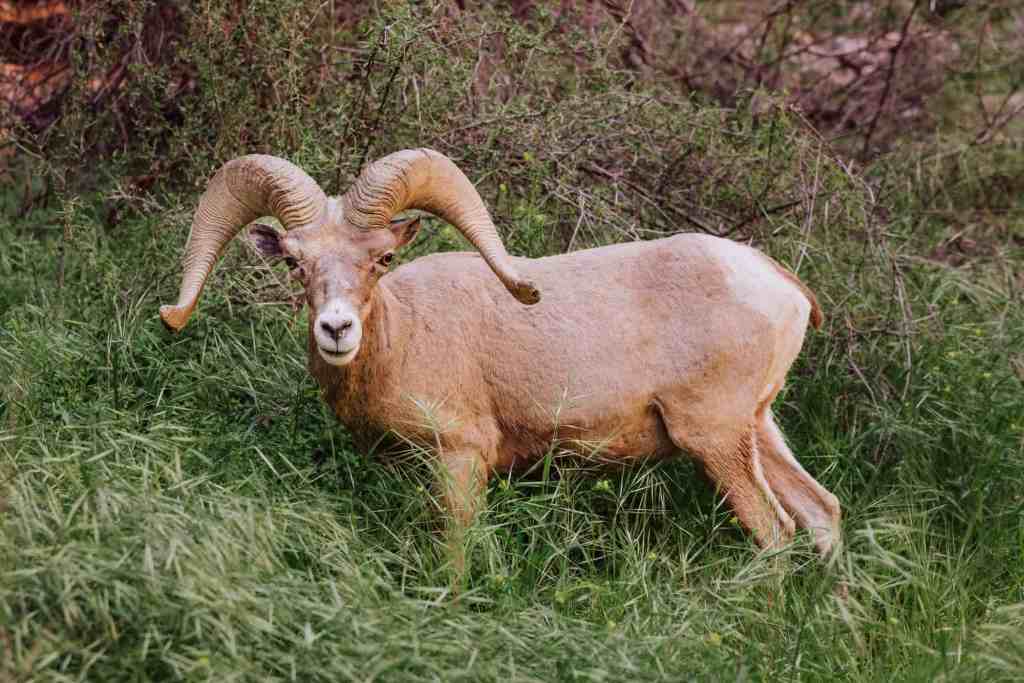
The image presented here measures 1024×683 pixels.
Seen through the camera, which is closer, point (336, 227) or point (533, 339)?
point (336, 227)

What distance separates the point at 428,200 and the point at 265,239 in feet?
2.49

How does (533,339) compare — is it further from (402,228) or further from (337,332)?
(337,332)

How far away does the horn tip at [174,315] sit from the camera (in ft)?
16.9

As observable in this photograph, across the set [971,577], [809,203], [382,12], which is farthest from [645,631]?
[382,12]

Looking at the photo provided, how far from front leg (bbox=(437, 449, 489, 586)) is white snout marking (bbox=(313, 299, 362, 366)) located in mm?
753

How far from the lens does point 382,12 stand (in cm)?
682

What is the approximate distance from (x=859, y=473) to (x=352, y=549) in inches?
117

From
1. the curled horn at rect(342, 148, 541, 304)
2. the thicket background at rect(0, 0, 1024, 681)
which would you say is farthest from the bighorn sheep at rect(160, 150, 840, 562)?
the thicket background at rect(0, 0, 1024, 681)

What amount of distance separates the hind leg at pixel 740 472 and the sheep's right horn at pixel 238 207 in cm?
190

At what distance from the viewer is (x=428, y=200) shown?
213 inches

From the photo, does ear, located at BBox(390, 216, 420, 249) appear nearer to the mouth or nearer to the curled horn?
the curled horn

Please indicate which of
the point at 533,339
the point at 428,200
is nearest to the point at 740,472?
the point at 533,339

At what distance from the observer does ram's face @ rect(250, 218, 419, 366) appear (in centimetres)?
477

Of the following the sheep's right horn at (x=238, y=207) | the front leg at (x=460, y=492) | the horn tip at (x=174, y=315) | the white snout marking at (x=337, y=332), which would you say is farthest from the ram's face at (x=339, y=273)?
the front leg at (x=460, y=492)
